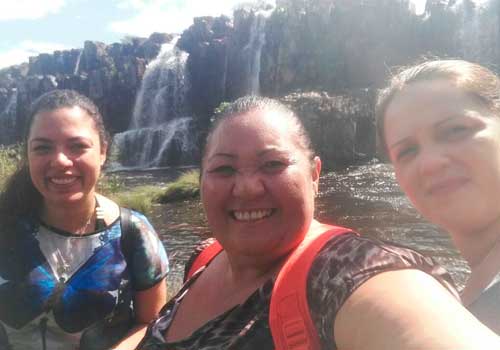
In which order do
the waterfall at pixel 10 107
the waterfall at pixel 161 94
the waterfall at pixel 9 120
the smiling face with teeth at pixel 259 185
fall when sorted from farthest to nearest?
the waterfall at pixel 10 107
the waterfall at pixel 9 120
the waterfall at pixel 161 94
the smiling face with teeth at pixel 259 185

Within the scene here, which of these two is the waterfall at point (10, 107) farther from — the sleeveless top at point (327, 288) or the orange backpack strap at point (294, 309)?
the orange backpack strap at point (294, 309)

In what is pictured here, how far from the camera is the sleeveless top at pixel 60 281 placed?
280 centimetres

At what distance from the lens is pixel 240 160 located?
1.85m

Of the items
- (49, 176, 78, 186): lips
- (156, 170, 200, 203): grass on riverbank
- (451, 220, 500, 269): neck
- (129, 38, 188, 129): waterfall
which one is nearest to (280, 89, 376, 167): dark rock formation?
(156, 170, 200, 203): grass on riverbank

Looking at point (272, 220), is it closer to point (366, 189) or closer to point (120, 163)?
point (366, 189)

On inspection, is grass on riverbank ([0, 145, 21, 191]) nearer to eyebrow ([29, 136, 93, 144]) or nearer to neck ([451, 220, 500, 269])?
eyebrow ([29, 136, 93, 144])

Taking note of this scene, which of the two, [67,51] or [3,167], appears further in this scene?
[67,51]

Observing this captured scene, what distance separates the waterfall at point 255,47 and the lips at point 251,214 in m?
36.4

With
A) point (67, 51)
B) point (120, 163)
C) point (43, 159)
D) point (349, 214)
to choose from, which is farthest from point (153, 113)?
point (43, 159)

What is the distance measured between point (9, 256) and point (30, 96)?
49.5m

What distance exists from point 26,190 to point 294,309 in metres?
2.39

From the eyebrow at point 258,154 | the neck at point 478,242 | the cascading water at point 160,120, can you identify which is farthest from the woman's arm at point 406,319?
the cascading water at point 160,120

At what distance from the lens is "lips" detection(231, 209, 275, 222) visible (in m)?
1.82

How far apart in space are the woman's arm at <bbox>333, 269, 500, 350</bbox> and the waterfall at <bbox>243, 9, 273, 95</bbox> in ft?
122
